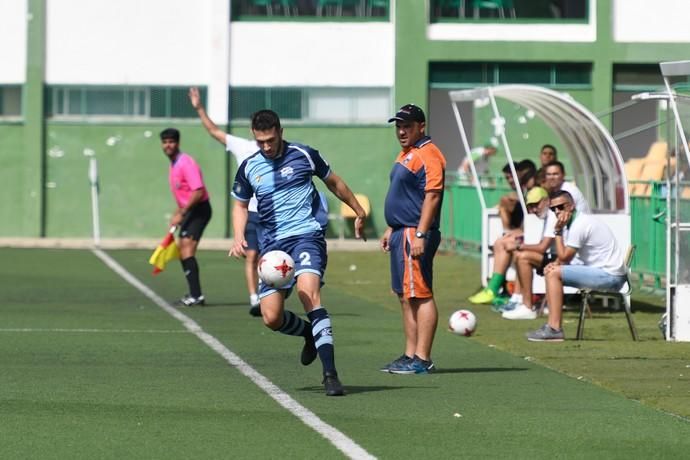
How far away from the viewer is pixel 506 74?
35906 mm

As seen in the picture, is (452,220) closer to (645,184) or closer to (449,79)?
(449,79)

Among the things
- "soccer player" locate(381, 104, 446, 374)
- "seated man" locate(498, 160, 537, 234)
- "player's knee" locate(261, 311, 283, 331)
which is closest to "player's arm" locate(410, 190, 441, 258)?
"soccer player" locate(381, 104, 446, 374)

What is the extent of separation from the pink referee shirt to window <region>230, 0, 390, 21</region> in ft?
55.6

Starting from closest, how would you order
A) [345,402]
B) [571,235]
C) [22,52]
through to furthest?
1. [345,402]
2. [571,235]
3. [22,52]

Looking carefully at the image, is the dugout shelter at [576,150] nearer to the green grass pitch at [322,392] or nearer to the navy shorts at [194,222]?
the green grass pitch at [322,392]

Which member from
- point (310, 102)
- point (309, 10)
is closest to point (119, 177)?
point (310, 102)

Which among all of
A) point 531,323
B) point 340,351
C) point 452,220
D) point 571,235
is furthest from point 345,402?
point 452,220

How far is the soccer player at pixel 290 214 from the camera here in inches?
455

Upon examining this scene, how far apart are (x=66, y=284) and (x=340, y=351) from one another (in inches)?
337

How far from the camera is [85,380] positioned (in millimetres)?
12109

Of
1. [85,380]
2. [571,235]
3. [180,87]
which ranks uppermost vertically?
[180,87]

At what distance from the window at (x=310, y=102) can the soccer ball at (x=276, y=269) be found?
79.3ft

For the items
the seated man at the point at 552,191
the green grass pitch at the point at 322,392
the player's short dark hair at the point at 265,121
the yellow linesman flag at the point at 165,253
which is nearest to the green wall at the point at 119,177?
the green grass pitch at the point at 322,392

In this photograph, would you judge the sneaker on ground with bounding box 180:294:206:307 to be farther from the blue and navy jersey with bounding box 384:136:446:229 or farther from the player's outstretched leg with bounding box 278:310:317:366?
the player's outstretched leg with bounding box 278:310:317:366
